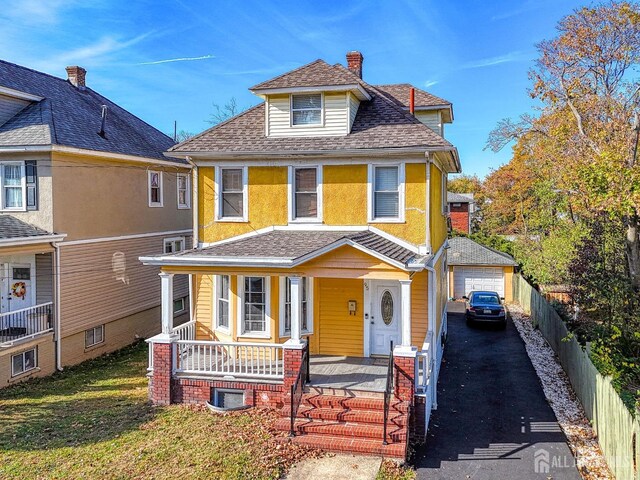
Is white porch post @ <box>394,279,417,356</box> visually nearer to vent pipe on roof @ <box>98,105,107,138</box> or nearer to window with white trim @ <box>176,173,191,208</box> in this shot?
vent pipe on roof @ <box>98,105,107,138</box>

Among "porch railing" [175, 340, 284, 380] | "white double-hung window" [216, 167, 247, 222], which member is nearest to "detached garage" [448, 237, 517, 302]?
"white double-hung window" [216, 167, 247, 222]

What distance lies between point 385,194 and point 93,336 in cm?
1179

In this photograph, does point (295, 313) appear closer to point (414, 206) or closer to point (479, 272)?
point (414, 206)

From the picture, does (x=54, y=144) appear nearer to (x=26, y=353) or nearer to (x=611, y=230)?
(x=26, y=353)

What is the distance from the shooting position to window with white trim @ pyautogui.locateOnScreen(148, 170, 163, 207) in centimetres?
2058

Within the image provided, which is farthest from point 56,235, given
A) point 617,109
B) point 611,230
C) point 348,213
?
point 617,109

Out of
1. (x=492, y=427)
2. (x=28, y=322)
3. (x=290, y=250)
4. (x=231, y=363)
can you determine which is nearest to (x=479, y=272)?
(x=492, y=427)

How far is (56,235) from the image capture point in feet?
50.7

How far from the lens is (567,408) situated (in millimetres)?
12594

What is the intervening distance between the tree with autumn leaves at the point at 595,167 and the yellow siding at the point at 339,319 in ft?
20.5

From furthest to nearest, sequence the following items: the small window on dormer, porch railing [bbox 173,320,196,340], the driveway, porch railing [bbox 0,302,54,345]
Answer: porch railing [bbox 0,302,54,345] → the small window on dormer → porch railing [bbox 173,320,196,340] → the driveway

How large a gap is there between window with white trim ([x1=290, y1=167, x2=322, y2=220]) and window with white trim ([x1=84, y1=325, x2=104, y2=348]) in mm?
9079

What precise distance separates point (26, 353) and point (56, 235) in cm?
368

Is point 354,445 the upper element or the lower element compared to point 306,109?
lower
